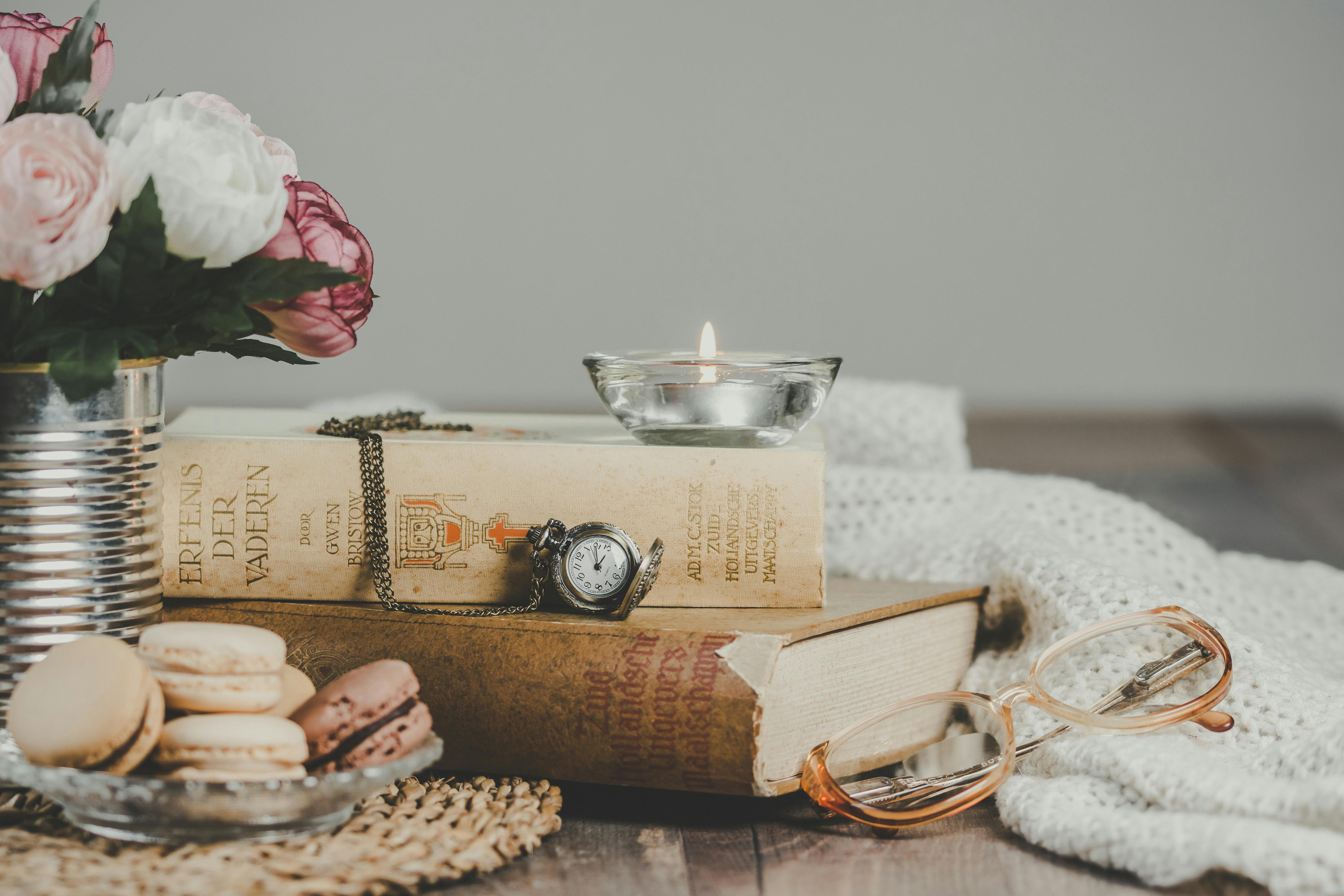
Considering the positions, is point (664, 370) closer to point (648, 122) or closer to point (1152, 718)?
point (1152, 718)

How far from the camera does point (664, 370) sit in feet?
2.29

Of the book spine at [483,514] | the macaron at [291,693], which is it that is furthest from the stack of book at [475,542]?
the macaron at [291,693]

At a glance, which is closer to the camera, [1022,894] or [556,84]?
[1022,894]

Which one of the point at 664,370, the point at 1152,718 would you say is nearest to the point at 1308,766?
the point at 1152,718

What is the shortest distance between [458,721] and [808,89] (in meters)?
2.05

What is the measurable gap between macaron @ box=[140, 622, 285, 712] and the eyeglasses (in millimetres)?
292

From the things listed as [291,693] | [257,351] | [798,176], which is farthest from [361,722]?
[798,176]

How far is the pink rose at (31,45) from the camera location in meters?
0.59

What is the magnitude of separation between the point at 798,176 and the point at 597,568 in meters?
1.90

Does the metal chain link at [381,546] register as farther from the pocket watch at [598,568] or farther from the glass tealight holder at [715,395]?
the glass tealight holder at [715,395]

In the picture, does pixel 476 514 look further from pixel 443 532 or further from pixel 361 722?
pixel 361 722

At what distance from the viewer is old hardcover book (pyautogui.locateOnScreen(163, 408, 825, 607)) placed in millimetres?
688

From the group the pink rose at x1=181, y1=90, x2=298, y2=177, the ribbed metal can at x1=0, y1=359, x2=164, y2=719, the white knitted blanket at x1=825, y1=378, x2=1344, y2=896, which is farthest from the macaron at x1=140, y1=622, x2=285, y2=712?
the white knitted blanket at x1=825, y1=378, x2=1344, y2=896

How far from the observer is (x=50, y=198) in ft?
1.64
